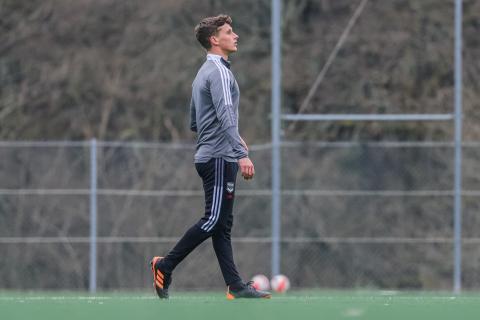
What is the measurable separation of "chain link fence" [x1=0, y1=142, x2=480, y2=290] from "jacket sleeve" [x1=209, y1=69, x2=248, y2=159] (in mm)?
7663

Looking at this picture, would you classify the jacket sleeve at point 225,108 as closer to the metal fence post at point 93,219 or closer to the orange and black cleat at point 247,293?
the orange and black cleat at point 247,293

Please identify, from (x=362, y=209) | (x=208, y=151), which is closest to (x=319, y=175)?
(x=362, y=209)

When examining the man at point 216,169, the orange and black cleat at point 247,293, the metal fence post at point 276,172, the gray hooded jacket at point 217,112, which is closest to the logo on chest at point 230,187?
the man at point 216,169

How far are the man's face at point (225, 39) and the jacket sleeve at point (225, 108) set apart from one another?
275 mm

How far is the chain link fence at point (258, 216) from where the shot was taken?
16.0 meters

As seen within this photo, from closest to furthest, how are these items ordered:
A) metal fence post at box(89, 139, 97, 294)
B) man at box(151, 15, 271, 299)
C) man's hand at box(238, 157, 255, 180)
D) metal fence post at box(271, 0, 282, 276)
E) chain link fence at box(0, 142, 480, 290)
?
man's hand at box(238, 157, 255, 180), man at box(151, 15, 271, 299), metal fence post at box(271, 0, 282, 276), metal fence post at box(89, 139, 97, 294), chain link fence at box(0, 142, 480, 290)

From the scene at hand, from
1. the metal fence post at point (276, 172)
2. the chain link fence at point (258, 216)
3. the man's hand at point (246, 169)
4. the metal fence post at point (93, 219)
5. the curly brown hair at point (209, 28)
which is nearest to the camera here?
the man's hand at point (246, 169)

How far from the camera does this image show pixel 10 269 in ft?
52.6

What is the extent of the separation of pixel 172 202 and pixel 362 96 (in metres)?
3.25

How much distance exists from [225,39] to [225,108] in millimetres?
557

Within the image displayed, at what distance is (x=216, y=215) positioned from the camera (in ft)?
26.5

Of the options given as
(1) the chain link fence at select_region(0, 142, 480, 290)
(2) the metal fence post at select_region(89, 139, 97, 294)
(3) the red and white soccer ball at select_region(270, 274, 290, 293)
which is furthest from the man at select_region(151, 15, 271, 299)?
(1) the chain link fence at select_region(0, 142, 480, 290)

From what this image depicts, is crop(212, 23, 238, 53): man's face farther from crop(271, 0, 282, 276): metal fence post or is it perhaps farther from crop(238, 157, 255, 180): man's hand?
crop(271, 0, 282, 276): metal fence post

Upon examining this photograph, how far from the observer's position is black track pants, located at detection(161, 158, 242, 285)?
8078 mm
